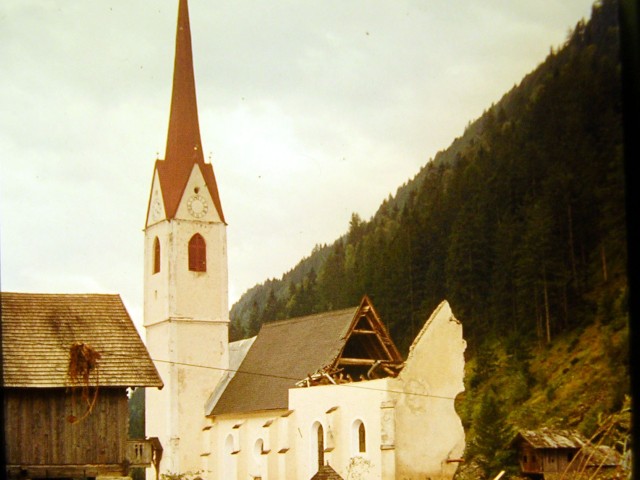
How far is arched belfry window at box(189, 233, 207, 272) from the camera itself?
45.4 m

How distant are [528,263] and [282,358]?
2050 centimetres

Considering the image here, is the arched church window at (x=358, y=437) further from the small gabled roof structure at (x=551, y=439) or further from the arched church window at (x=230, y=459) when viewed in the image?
→ the arched church window at (x=230, y=459)

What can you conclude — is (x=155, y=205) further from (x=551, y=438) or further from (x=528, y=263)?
(x=551, y=438)

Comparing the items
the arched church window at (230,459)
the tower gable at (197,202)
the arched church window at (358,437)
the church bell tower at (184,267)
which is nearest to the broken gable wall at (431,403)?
the arched church window at (358,437)

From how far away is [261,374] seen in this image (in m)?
39.4

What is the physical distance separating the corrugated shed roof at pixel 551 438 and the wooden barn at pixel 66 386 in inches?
560

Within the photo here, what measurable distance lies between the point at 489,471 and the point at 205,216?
19811 millimetres

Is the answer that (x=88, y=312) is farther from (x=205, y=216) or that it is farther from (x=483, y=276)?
(x=483, y=276)

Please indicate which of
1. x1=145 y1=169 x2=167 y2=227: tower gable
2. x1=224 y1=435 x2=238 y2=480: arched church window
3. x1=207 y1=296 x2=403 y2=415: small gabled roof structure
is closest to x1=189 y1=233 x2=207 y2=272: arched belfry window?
x1=145 y1=169 x2=167 y2=227: tower gable

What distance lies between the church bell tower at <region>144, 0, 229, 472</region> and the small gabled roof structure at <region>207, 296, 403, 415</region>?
3.94 m

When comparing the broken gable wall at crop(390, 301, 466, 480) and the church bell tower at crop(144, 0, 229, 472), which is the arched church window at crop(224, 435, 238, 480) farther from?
the broken gable wall at crop(390, 301, 466, 480)

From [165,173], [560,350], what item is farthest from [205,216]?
[560,350]

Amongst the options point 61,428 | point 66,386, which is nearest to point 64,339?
point 66,386

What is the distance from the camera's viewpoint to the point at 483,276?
57344 mm
